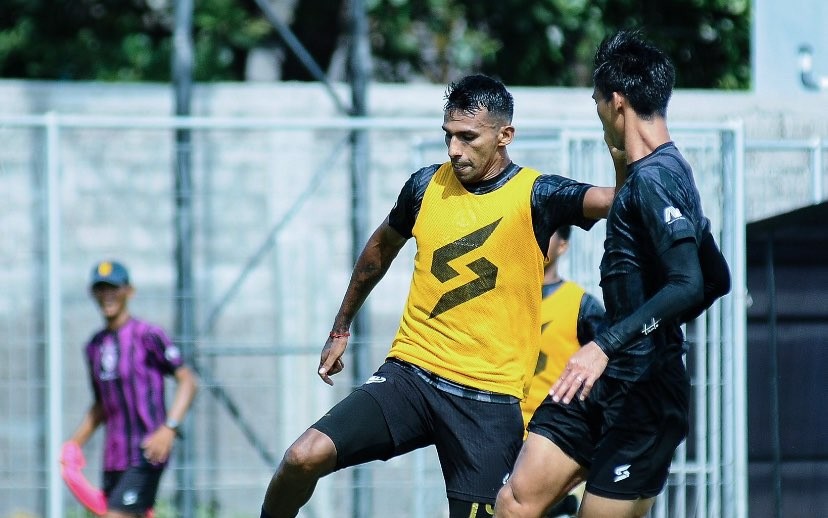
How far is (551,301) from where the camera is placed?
6.14 metres

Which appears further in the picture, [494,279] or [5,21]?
[5,21]

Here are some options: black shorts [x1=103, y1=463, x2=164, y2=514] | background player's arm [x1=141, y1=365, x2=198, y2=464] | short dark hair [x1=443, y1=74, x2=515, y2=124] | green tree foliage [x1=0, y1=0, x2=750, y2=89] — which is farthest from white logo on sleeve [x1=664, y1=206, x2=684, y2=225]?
green tree foliage [x1=0, y1=0, x2=750, y2=89]

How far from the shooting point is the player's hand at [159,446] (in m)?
7.35

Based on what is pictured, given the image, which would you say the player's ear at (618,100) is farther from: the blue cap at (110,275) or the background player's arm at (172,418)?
the blue cap at (110,275)

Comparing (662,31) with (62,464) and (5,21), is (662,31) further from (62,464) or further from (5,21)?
(62,464)

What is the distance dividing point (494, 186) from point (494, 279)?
34 centimetres

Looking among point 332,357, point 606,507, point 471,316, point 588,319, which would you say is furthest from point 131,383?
point 606,507

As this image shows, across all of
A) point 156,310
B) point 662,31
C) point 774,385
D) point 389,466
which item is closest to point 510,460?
point 774,385

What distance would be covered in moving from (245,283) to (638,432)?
177 inches

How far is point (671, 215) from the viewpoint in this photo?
172 inches

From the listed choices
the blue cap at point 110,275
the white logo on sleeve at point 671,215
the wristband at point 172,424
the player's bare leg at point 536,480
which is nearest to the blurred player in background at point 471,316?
the player's bare leg at point 536,480

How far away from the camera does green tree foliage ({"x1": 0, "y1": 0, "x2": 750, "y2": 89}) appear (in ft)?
49.3

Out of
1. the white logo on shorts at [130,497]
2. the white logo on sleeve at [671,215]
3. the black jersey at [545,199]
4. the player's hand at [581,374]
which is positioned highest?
the black jersey at [545,199]

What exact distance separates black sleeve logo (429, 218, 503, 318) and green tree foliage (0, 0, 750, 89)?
402 inches
